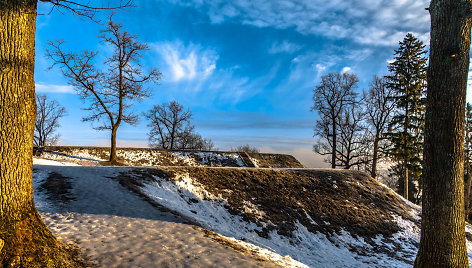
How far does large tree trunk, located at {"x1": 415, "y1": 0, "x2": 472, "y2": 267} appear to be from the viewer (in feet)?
18.3

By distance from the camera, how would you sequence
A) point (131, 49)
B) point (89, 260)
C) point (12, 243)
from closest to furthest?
point (12, 243), point (89, 260), point (131, 49)

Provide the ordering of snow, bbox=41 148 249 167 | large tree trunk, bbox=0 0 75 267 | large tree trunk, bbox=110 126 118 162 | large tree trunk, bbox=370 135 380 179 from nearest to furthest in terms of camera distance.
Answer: large tree trunk, bbox=0 0 75 267 → large tree trunk, bbox=110 126 118 162 → snow, bbox=41 148 249 167 → large tree trunk, bbox=370 135 380 179

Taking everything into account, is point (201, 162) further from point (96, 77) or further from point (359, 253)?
point (359, 253)

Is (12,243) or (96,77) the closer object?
(12,243)

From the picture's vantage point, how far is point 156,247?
539 cm

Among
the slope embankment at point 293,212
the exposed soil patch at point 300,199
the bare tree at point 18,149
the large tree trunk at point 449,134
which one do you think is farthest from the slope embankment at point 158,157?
the large tree trunk at point 449,134

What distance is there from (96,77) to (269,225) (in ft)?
61.7

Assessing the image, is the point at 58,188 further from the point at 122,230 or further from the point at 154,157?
the point at 154,157

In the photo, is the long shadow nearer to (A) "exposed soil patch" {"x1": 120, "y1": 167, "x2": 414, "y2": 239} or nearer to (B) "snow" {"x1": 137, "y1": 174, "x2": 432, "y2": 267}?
(B) "snow" {"x1": 137, "y1": 174, "x2": 432, "y2": 267}

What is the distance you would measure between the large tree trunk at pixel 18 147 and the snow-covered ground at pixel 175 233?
1055 millimetres

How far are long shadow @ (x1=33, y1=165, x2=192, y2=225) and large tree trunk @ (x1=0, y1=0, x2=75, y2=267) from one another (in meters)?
3.11

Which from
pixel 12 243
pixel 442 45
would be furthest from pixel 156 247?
pixel 442 45

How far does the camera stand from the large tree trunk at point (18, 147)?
3.95 meters

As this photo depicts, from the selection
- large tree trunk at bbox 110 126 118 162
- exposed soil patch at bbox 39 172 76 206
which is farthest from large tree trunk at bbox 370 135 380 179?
exposed soil patch at bbox 39 172 76 206
